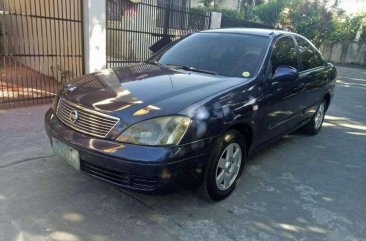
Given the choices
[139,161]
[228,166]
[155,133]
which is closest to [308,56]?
[228,166]

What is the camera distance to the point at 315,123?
5605mm

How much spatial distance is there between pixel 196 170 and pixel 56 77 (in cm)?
567

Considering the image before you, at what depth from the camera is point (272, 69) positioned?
382 centimetres

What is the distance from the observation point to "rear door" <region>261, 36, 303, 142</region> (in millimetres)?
3723

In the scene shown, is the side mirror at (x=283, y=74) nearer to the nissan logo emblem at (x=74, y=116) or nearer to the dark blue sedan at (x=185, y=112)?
the dark blue sedan at (x=185, y=112)

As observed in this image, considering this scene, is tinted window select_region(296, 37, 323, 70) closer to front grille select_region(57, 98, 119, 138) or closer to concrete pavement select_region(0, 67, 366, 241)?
concrete pavement select_region(0, 67, 366, 241)

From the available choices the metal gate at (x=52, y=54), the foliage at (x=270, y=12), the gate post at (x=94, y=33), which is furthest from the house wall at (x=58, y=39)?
the foliage at (x=270, y=12)

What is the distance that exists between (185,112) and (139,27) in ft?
19.3

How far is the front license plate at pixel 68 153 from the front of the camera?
113 inches

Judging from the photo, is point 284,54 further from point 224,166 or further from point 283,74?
point 224,166

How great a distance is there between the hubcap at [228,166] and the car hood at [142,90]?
1.98 ft

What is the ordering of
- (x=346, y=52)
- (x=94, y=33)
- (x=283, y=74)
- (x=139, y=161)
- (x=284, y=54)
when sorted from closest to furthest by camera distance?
(x=139, y=161) < (x=283, y=74) < (x=284, y=54) < (x=94, y=33) < (x=346, y=52)

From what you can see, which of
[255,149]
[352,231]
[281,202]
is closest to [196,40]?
[255,149]

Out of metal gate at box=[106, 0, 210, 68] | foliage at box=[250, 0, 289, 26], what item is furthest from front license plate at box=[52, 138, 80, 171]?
foliage at box=[250, 0, 289, 26]
